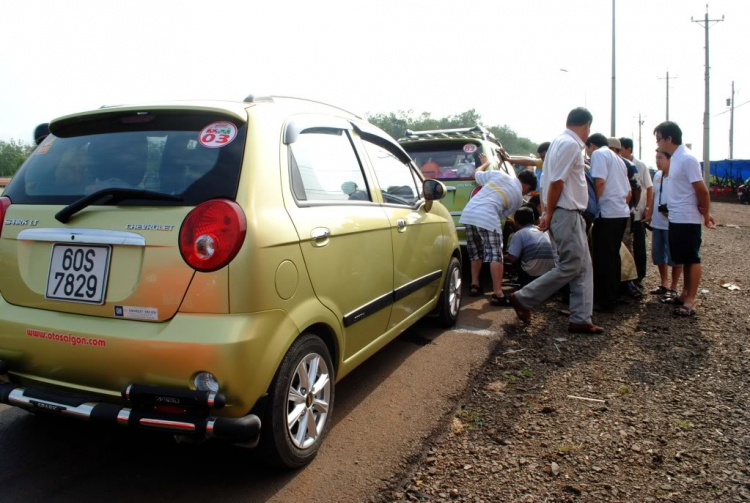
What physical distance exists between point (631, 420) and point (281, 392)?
2.13 meters

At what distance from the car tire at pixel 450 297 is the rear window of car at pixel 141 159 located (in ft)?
9.50

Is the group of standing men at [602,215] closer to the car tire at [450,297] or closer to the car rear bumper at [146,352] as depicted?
the car tire at [450,297]

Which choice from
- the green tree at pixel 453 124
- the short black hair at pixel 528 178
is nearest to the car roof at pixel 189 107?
the short black hair at pixel 528 178

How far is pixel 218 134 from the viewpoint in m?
2.54

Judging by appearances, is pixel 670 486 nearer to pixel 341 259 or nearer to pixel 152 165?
pixel 341 259

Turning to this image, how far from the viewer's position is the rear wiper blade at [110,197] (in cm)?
241

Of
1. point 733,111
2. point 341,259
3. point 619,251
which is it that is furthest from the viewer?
point 733,111

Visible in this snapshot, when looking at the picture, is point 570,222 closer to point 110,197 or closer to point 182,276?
point 182,276

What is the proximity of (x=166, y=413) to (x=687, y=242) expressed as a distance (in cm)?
527

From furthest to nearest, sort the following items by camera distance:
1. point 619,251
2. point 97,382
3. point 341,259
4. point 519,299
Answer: point 619,251 → point 519,299 → point 341,259 → point 97,382

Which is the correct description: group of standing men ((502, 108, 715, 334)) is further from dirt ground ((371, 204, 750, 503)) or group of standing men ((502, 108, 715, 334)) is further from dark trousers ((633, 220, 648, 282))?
dirt ground ((371, 204, 750, 503))

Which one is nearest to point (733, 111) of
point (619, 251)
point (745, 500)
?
point (619, 251)

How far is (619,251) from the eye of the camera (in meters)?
5.97

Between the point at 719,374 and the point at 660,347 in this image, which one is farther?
the point at 660,347
